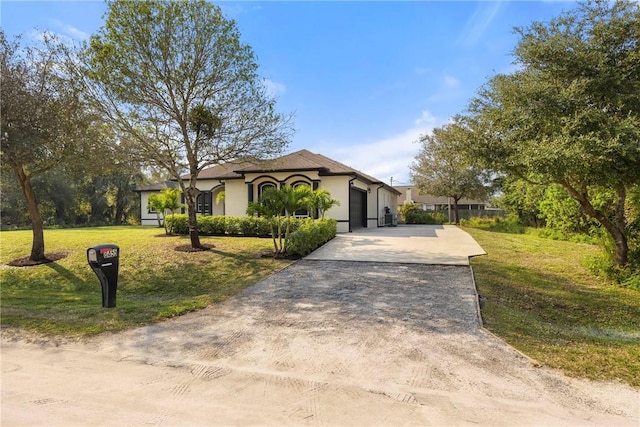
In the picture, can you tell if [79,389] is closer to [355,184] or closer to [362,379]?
[362,379]

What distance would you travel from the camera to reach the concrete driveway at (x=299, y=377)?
9.20 feet

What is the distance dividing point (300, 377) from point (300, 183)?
15.0 metres

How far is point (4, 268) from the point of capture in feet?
34.2

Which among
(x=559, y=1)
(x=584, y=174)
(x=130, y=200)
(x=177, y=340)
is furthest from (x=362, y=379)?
(x=130, y=200)

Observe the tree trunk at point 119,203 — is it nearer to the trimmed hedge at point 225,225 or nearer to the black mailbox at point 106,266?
the trimmed hedge at point 225,225

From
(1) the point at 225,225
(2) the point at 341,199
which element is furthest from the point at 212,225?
(2) the point at 341,199

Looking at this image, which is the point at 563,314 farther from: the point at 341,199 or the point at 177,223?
the point at 177,223

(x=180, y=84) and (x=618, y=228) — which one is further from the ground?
(x=180, y=84)

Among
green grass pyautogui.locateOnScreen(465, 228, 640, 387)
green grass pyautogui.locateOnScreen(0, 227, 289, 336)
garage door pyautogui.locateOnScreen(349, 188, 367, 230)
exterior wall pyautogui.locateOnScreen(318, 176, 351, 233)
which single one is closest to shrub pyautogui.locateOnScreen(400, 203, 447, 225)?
garage door pyautogui.locateOnScreen(349, 188, 367, 230)

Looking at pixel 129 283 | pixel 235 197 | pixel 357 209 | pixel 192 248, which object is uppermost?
pixel 235 197

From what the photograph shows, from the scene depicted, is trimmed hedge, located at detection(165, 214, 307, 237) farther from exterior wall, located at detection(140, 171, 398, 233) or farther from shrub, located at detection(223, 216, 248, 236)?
exterior wall, located at detection(140, 171, 398, 233)

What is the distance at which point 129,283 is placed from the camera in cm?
886

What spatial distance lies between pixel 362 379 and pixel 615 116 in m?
7.60

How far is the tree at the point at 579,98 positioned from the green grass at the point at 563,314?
2350 mm
